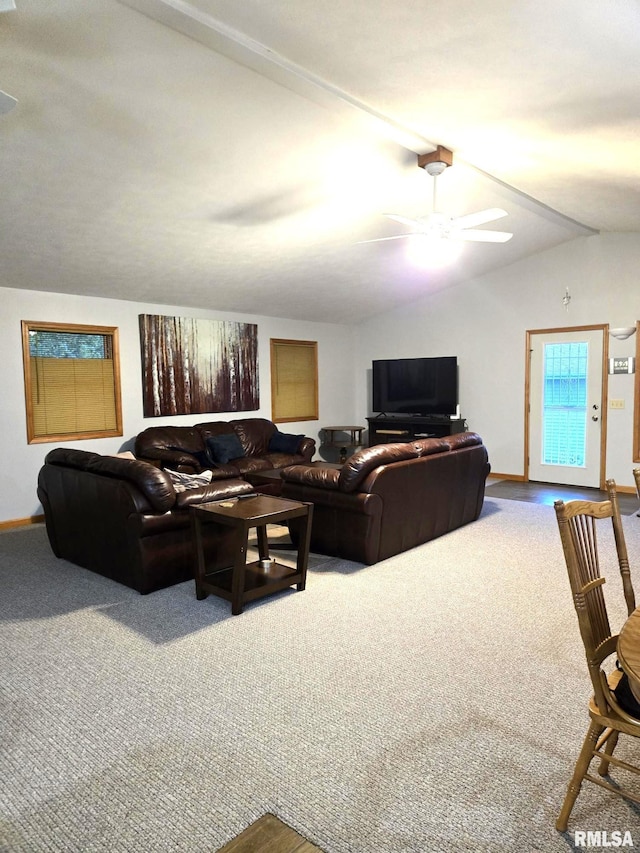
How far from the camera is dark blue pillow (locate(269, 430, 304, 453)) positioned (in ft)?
23.5

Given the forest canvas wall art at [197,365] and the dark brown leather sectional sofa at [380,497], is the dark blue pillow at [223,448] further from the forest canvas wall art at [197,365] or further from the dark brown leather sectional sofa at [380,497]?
the dark brown leather sectional sofa at [380,497]

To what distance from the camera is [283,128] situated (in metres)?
3.93

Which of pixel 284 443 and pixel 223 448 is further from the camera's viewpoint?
pixel 284 443

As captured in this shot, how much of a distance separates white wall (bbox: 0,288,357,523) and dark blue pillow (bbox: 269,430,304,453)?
67 cm

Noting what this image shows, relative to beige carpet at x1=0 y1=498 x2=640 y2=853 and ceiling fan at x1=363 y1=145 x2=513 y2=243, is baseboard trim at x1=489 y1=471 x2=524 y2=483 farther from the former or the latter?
ceiling fan at x1=363 y1=145 x2=513 y2=243

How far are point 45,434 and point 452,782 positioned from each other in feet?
17.0

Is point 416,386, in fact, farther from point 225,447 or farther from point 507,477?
point 225,447

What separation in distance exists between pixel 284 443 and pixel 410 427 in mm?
2040

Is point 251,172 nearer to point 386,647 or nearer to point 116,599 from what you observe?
point 116,599

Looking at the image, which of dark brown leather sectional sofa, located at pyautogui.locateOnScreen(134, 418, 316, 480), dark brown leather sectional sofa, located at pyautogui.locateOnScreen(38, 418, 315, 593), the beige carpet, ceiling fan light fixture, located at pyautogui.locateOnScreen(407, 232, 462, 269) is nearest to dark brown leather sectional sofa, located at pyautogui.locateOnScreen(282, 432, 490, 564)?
the beige carpet

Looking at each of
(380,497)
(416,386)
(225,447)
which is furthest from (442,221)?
(416,386)

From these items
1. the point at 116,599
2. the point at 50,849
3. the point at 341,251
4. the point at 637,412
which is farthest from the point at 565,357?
the point at 50,849

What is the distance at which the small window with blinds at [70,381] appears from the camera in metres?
5.73

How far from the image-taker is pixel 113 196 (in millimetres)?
4332
